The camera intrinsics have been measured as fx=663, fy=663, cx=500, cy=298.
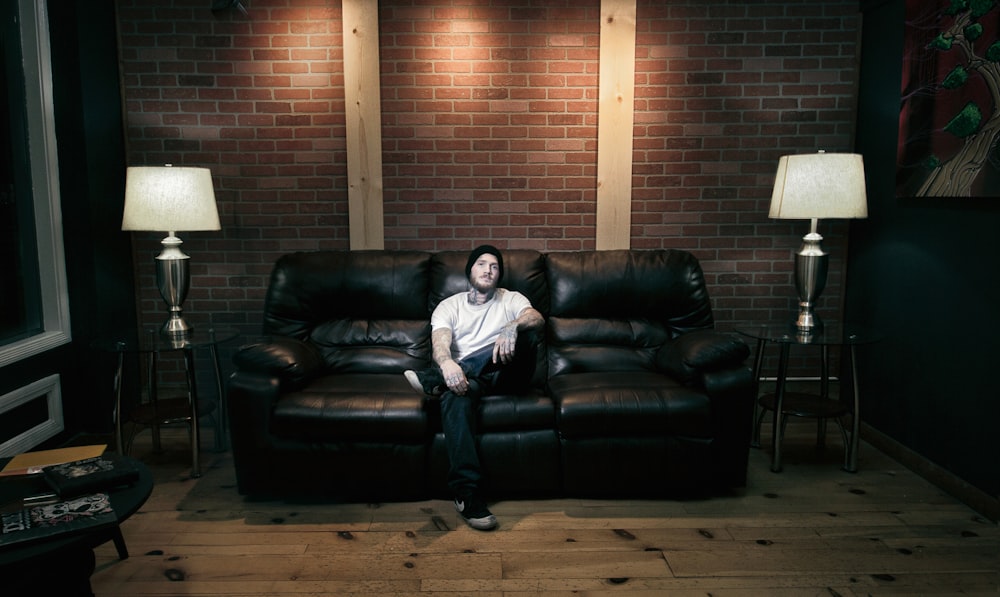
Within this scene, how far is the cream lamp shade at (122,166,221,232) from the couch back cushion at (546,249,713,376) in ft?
5.93

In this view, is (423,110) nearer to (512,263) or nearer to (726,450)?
(512,263)

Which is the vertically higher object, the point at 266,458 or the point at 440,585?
the point at 266,458

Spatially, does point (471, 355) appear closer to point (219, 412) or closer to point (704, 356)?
point (704, 356)

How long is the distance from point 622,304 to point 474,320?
0.82 metres

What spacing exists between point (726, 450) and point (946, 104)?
183cm

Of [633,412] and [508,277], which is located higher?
[508,277]

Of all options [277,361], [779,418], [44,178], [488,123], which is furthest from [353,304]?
[779,418]

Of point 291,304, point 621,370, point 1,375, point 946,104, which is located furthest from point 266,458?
point 946,104

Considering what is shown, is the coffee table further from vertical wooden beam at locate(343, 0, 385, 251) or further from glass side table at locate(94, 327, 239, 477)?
vertical wooden beam at locate(343, 0, 385, 251)

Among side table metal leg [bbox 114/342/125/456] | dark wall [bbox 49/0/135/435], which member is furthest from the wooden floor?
dark wall [bbox 49/0/135/435]

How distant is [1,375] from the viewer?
301 centimetres

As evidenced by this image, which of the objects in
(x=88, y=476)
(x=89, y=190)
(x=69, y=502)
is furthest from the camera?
(x=89, y=190)

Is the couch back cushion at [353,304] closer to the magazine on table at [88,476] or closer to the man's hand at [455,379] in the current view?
the man's hand at [455,379]

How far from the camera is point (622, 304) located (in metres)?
3.45
